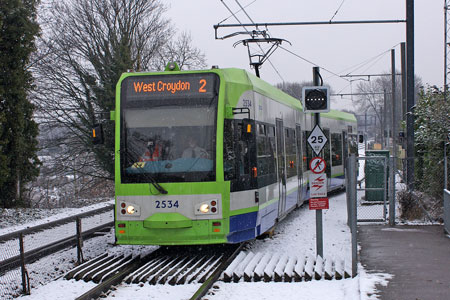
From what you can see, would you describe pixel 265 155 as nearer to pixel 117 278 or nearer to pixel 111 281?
pixel 117 278

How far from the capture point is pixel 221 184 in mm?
10016

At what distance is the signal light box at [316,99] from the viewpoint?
10445mm

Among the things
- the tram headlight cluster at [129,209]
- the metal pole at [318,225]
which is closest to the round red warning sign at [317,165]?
the metal pole at [318,225]

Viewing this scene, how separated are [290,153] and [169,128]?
5724 mm

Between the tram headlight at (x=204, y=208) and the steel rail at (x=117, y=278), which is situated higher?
the tram headlight at (x=204, y=208)

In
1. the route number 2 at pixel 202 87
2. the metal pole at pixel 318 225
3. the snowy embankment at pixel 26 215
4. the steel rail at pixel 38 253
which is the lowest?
the snowy embankment at pixel 26 215

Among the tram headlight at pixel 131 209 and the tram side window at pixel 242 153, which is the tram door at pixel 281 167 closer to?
the tram side window at pixel 242 153

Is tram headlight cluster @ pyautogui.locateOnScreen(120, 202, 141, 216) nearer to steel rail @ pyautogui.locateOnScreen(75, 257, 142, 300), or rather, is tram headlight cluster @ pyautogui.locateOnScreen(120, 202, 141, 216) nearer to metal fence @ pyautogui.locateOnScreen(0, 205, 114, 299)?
steel rail @ pyautogui.locateOnScreen(75, 257, 142, 300)

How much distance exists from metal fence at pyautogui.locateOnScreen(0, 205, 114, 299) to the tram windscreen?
1880 mm

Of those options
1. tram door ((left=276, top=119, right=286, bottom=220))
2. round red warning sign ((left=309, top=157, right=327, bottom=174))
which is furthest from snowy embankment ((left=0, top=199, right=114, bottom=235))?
round red warning sign ((left=309, top=157, right=327, bottom=174))

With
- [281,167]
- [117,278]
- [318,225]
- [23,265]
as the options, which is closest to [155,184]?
[117,278]

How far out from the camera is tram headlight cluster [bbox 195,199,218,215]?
32.9 feet

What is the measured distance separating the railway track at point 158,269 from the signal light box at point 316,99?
304cm

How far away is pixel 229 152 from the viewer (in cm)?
1023
